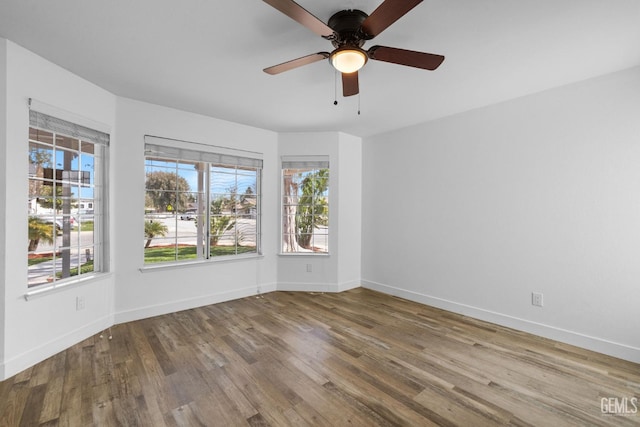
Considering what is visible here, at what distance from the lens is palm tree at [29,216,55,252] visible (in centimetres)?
247

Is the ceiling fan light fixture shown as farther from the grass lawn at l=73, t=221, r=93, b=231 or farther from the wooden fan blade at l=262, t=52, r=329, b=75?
the grass lawn at l=73, t=221, r=93, b=231

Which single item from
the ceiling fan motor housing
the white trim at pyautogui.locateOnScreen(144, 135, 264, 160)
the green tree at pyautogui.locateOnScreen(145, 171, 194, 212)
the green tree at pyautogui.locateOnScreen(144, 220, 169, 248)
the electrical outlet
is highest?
the ceiling fan motor housing

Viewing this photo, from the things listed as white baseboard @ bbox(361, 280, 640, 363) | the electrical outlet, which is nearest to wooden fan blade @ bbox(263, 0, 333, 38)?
the electrical outlet

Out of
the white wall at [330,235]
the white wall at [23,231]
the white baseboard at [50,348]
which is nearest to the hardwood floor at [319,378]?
the white baseboard at [50,348]

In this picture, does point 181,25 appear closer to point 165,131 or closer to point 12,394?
point 165,131

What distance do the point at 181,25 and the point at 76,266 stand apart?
8.34ft

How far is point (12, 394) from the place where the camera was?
199 cm

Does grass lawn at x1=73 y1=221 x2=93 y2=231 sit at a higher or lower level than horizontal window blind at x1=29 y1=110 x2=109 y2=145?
lower

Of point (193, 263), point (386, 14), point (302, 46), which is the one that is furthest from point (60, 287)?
point (386, 14)

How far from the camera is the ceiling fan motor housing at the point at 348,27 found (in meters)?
1.80

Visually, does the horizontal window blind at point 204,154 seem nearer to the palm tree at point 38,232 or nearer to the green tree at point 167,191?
the green tree at point 167,191

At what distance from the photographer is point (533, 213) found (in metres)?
3.05

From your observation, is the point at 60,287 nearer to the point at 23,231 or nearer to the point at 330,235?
the point at 23,231

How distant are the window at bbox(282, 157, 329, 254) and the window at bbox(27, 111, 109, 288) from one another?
238 centimetres
